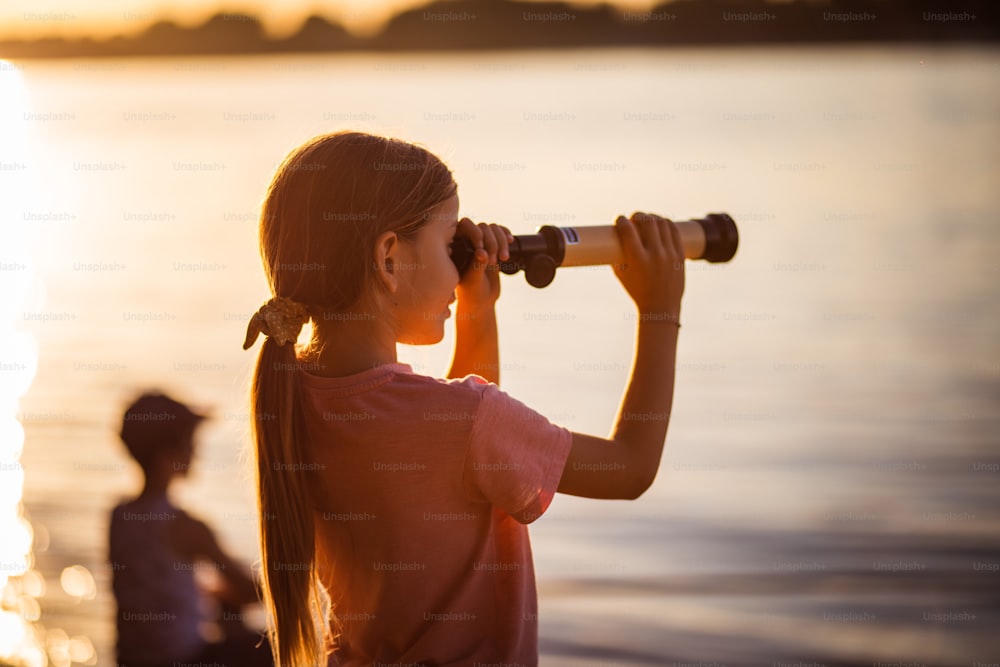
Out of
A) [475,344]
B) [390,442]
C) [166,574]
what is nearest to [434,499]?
[390,442]

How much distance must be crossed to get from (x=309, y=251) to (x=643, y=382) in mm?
554

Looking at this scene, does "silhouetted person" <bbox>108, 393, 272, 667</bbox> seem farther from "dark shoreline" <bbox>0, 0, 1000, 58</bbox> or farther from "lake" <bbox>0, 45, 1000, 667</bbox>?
"dark shoreline" <bbox>0, 0, 1000, 58</bbox>

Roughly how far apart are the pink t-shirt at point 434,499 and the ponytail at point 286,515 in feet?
0.11

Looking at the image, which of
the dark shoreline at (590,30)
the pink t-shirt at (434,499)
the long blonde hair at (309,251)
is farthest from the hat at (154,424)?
the dark shoreline at (590,30)

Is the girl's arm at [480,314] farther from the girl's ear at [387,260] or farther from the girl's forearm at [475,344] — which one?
the girl's ear at [387,260]

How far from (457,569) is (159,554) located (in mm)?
1861

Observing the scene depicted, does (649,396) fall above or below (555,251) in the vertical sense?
below

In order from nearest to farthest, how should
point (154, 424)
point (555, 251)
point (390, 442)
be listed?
point (390, 442)
point (555, 251)
point (154, 424)

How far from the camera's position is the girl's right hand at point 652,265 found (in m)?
2.02

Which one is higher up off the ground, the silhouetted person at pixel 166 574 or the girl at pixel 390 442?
Answer: the girl at pixel 390 442

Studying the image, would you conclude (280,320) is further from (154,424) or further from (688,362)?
(688,362)

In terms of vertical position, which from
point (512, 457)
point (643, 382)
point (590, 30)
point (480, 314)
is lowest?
point (512, 457)

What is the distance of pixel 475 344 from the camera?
2230 millimetres

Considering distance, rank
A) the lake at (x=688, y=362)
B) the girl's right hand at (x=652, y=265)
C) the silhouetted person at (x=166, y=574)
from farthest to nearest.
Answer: the lake at (x=688, y=362) < the silhouetted person at (x=166, y=574) < the girl's right hand at (x=652, y=265)
